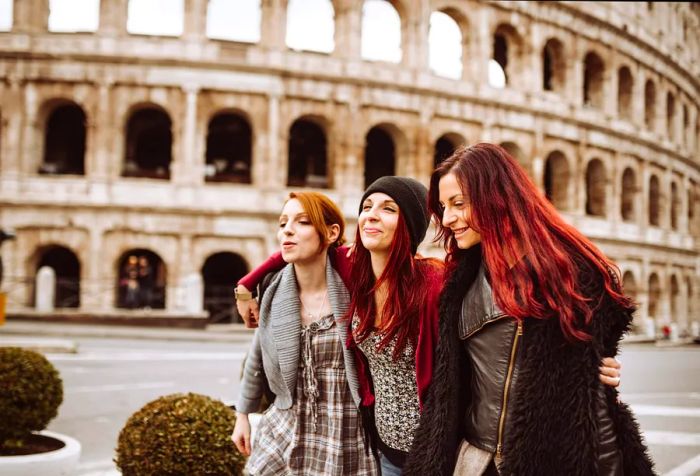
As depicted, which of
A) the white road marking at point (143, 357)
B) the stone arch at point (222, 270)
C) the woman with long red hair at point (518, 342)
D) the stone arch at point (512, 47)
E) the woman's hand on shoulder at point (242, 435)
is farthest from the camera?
the stone arch at point (512, 47)

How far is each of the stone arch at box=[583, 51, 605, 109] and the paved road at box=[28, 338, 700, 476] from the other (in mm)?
16012

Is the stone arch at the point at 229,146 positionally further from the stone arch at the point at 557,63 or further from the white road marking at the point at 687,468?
the white road marking at the point at 687,468

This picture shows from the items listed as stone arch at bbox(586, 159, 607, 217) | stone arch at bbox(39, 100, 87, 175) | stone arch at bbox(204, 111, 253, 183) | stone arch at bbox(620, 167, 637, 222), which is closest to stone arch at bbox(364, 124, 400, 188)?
stone arch at bbox(204, 111, 253, 183)

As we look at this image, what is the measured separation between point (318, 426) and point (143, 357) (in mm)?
11022

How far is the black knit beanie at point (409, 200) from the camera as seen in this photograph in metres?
2.55

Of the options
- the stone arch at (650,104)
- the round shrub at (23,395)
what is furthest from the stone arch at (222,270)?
the stone arch at (650,104)

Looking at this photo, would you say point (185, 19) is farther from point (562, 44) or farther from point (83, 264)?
point (562, 44)

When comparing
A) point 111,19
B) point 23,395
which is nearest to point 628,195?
point 111,19

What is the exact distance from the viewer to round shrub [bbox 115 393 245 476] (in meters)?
3.66

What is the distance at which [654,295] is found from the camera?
2983cm

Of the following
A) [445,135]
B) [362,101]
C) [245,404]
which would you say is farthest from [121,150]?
[245,404]

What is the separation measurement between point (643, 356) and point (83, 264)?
18379 millimetres

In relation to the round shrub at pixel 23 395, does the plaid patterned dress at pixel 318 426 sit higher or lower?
higher

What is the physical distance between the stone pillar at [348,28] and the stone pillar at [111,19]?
7.84 meters
